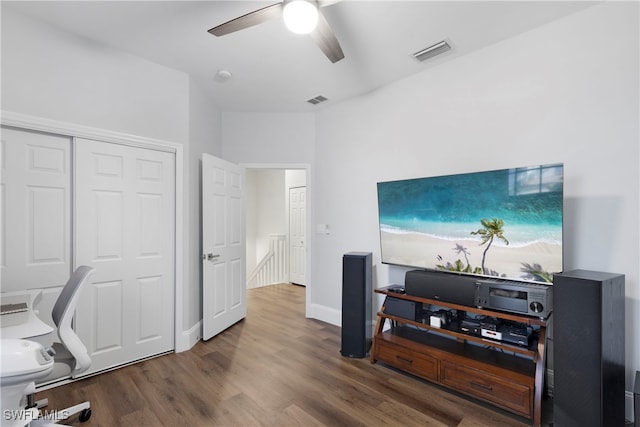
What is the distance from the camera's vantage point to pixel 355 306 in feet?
9.78

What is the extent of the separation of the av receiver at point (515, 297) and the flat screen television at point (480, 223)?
2.7 inches

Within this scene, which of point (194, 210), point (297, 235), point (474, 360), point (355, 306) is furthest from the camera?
point (297, 235)

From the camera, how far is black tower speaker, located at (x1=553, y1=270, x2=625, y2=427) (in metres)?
1.72

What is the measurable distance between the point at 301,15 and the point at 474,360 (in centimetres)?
257

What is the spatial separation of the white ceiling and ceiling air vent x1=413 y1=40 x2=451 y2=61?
5 cm

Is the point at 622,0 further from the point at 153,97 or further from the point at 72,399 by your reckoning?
the point at 72,399

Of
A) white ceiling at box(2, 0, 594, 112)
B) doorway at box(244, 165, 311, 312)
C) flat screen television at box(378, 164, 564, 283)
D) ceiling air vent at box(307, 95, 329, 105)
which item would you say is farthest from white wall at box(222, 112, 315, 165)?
doorway at box(244, 165, 311, 312)

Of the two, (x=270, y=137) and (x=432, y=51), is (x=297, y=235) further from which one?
(x=432, y=51)

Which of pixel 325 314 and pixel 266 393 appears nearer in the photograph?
pixel 266 393

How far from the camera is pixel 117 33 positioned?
2.50 m

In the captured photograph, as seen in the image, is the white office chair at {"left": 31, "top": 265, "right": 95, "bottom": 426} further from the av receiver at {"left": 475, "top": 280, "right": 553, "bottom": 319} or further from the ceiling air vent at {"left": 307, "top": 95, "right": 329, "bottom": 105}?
the ceiling air vent at {"left": 307, "top": 95, "right": 329, "bottom": 105}

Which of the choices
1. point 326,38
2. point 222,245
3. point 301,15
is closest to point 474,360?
point 326,38

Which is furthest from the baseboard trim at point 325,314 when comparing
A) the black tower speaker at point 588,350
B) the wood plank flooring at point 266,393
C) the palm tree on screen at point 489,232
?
the black tower speaker at point 588,350

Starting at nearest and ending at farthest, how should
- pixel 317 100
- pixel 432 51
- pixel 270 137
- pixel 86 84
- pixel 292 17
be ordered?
1. pixel 292 17
2. pixel 86 84
3. pixel 432 51
4. pixel 317 100
5. pixel 270 137
